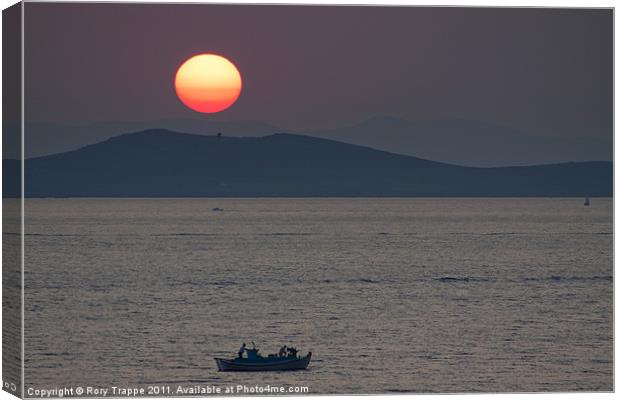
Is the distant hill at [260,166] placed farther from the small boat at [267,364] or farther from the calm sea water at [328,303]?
the small boat at [267,364]

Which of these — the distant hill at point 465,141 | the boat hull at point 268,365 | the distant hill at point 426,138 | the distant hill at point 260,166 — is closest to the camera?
the boat hull at point 268,365

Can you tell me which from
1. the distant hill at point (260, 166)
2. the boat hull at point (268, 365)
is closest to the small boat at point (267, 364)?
the boat hull at point (268, 365)

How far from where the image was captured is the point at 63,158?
2541 centimetres

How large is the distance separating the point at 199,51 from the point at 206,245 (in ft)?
120

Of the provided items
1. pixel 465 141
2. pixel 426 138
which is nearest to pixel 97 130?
pixel 426 138

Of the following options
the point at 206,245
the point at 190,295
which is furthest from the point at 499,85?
the point at 206,245

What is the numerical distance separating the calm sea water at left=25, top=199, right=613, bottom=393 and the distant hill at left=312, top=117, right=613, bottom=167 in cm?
317

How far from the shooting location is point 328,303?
3372cm

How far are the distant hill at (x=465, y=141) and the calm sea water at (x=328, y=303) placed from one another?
317cm

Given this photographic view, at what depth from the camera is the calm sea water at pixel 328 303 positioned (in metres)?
21.6

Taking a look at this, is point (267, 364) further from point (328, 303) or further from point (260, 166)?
point (260, 166)

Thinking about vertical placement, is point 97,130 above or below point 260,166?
below

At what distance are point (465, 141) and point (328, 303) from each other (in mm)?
11149

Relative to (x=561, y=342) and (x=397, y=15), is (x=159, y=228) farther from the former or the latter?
(x=397, y=15)
